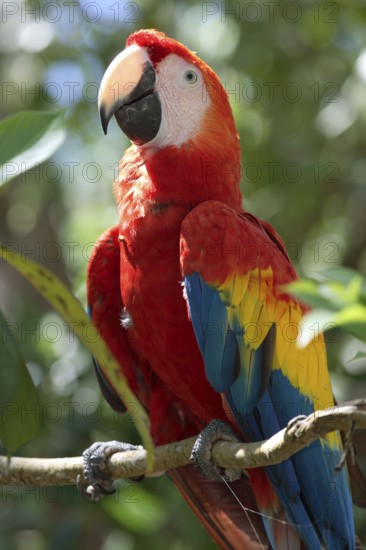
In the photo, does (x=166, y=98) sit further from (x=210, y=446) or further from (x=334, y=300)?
(x=334, y=300)

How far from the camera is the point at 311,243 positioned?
2.89m

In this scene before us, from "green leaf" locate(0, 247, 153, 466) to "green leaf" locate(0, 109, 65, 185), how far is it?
19cm

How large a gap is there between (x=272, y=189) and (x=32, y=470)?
5.05ft

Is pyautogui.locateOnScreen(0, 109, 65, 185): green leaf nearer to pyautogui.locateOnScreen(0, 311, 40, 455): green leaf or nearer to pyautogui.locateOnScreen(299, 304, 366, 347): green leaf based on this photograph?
pyautogui.locateOnScreen(0, 311, 40, 455): green leaf

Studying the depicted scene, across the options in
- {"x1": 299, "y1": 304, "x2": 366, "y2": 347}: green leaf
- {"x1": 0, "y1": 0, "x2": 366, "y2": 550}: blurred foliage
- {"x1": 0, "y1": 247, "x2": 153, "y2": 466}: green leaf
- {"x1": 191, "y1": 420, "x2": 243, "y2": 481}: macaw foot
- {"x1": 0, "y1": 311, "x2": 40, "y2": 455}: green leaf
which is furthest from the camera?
{"x1": 0, "y1": 0, "x2": 366, "y2": 550}: blurred foliage

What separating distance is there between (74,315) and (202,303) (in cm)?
58

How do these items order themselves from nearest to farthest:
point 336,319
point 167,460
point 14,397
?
point 336,319, point 14,397, point 167,460

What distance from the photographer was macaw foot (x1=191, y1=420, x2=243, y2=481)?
1.48 meters

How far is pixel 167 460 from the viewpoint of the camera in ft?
4.85

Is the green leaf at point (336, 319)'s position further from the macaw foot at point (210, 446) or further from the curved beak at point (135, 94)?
the curved beak at point (135, 94)

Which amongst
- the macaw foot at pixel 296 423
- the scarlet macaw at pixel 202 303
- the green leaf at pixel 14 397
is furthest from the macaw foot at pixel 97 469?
the macaw foot at pixel 296 423

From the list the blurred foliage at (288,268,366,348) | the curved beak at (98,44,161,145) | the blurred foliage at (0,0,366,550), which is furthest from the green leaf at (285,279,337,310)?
the blurred foliage at (0,0,366,550)

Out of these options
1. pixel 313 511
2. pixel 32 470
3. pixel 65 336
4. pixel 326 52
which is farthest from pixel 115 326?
pixel 326 52

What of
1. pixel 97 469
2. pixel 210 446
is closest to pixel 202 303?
pixel 210 446
